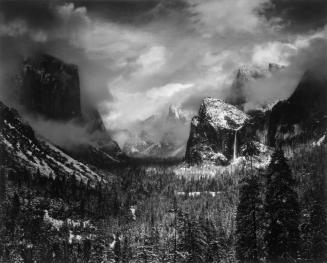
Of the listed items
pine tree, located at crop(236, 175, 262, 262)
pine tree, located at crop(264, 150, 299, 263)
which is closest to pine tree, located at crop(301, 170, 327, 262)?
pine tree, located at crop(264, 150, 299, 263)

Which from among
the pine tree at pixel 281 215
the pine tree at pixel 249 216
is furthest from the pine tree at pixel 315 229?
the pine tree at pixel 249 216

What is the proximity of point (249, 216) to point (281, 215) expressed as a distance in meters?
4.31

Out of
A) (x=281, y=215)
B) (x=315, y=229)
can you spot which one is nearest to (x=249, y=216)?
(x=281, y=215)

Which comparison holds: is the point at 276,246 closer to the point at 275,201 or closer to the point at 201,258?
the point at 275,201

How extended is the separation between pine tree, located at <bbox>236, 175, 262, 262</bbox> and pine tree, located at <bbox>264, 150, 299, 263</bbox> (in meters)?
2.07

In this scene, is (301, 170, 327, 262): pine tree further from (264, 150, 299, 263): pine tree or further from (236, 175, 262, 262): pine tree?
(236, 175, 262, 262): pine tree

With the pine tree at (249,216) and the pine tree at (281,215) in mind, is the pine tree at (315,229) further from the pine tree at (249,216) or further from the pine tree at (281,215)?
the pine tree at (249,216)

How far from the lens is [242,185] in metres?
50.8

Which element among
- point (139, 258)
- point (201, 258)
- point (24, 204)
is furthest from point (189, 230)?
point (24, 204)

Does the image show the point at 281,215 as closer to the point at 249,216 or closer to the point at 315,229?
the point at 249,216

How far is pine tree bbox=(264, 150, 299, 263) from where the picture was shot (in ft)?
153

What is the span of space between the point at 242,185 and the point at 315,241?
9228mm

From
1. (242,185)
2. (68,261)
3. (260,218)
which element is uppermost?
(242,185)

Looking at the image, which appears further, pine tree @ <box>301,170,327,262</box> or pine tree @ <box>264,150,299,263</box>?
pine tree @ <box>301,170,327,262</box>
